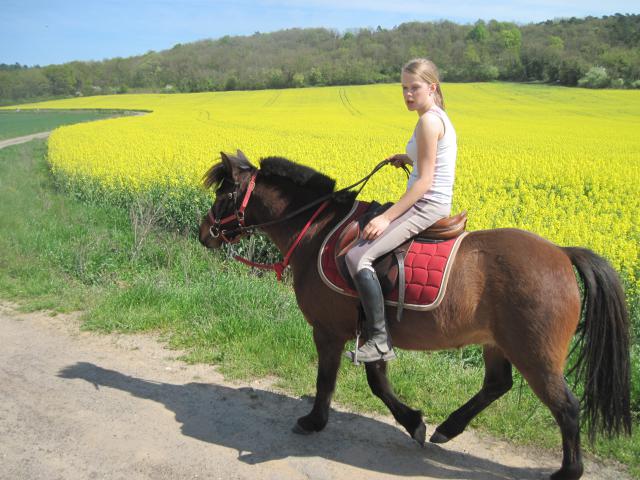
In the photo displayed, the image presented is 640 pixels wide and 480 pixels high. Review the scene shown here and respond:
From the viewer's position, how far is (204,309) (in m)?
6.35

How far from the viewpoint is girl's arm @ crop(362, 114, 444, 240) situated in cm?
336

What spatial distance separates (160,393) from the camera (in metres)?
4.81

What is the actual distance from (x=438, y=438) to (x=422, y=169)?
1907 millimetres

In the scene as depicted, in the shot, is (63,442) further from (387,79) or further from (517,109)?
(387,79)

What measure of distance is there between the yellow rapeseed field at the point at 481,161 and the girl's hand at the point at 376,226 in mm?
2200

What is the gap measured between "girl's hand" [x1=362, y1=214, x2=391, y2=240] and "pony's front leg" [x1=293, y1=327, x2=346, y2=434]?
0.89 meters

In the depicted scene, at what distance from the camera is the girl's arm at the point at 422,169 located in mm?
3357

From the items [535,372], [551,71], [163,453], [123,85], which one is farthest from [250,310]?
[123,85]

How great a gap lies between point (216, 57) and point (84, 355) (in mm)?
90995

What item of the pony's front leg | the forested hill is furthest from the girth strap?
the forested hill

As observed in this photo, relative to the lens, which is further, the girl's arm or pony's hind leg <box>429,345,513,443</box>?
pony's hind leg <box>429,345,513,443</box>

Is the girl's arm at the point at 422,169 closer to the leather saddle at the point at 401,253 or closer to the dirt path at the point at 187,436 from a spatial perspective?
the leather saddle at the point at 401,253

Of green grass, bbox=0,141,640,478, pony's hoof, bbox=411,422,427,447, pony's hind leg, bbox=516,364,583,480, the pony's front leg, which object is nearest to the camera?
pony's hind leg, bbox=516,364,583,480

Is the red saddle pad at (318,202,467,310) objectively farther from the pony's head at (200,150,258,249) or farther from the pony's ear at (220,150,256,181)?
the pony's ear at (220,150,256,181)
